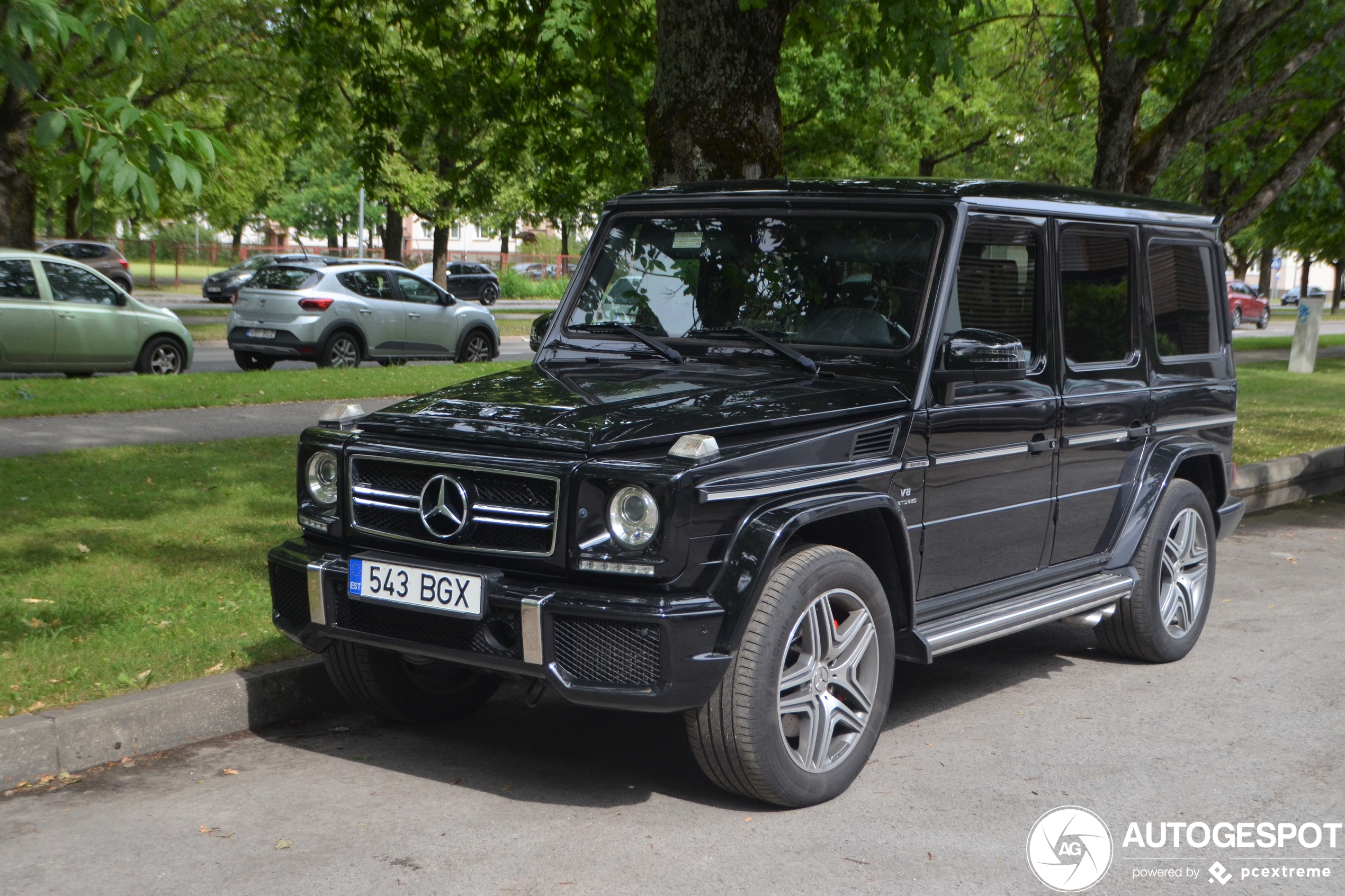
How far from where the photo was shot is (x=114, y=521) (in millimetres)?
8000

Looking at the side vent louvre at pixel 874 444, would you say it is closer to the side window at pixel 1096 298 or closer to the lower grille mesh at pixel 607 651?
the lower grille mesh at pixel 607 651

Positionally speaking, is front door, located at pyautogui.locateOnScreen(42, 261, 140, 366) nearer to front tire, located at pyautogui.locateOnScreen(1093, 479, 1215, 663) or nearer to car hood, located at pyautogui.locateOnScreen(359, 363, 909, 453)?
car hood, located at pyautogui.locateOnScreen(359, 363, 909, 453)

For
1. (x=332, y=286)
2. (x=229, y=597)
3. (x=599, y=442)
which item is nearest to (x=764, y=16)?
(x=229, y=597)

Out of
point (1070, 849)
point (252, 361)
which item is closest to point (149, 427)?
point (252, 361)

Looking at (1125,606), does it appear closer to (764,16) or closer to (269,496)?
(764,16)

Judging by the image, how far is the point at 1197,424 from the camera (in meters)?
6.70

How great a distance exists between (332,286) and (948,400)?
649 inches

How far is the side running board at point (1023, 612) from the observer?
4.93 meters

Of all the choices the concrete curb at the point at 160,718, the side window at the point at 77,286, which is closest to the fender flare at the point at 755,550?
the concrete curb at the point at 160,718

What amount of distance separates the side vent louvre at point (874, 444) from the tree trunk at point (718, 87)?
14.6 ft

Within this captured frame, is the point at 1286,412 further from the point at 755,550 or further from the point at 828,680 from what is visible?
the point at 755,550

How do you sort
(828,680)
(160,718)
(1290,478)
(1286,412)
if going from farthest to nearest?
(1286,412)
(1290,478)
(160,718)
(828,680)

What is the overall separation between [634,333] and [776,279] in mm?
607

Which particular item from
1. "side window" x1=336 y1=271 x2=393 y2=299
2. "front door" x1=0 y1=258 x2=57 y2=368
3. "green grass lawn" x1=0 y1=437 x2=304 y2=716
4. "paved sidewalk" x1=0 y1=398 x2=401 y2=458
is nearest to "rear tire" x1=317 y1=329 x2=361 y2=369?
"side window" x1=336 y1=271 x2=393 y2=299
